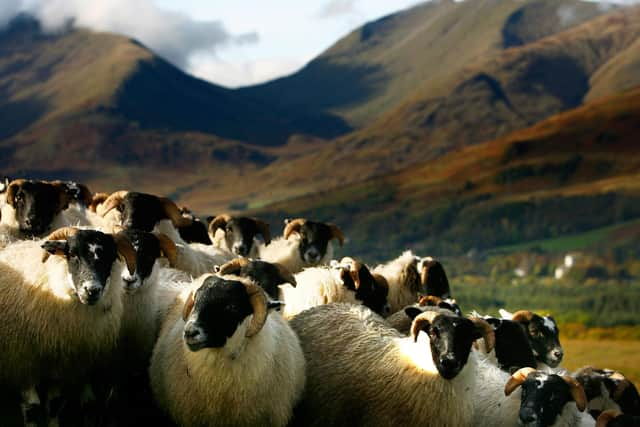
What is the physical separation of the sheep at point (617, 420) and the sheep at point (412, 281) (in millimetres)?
4556

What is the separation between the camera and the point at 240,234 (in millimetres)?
17375

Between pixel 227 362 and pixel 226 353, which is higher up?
pixel 226 353

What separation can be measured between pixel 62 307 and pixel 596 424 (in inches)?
282

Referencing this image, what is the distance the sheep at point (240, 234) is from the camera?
1728 cm

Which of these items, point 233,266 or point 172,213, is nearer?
point 233,266

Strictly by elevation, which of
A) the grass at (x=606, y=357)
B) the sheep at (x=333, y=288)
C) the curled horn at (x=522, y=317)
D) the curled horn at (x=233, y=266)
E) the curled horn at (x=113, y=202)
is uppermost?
the curled horn at (x=113, y=202)

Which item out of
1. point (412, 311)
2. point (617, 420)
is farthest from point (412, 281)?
point (617, 420)

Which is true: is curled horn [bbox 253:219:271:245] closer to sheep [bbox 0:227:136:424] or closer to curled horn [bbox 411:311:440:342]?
sheep [bbox 0:227:136:424]

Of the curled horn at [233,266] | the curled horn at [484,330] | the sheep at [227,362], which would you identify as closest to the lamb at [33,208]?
the curled horn at [233,266]

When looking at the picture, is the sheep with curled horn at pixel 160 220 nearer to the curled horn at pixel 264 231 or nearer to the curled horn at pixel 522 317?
the curled horn at pixel 264 231

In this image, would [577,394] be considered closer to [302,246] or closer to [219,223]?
[302,246]

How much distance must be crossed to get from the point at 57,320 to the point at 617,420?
7364 millimetres

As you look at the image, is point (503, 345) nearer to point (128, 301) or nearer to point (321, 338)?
point (321, 338)

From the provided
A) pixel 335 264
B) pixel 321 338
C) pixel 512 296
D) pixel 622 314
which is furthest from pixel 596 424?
pixel 512 296
